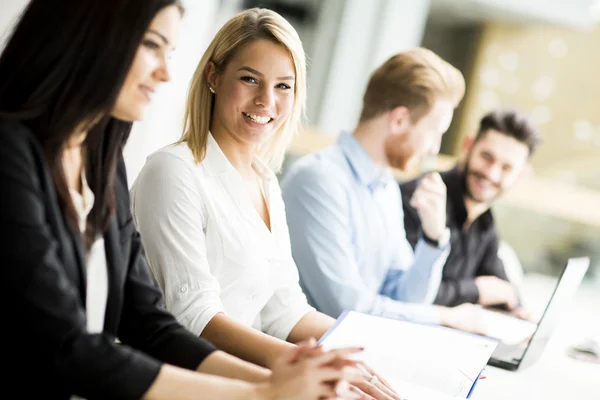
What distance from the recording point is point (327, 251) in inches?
76.0

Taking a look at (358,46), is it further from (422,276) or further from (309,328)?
(309,328)

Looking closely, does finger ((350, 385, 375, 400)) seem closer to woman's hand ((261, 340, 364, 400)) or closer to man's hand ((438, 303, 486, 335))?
woman's hand ((261, 340, 364, 400))

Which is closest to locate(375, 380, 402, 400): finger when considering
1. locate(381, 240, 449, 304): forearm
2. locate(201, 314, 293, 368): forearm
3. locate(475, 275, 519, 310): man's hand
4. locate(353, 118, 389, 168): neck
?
locate(201, 314, 293, 368): forearm

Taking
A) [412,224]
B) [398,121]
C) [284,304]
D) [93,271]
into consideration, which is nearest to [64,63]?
[93,271]

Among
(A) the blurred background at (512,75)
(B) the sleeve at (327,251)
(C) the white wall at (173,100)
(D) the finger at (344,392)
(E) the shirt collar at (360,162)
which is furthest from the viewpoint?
(A) the blurred background at (512,75)

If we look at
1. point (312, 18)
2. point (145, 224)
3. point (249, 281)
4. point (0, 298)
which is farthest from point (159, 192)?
point (312, 18)

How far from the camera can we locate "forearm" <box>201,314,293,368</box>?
1289 mm

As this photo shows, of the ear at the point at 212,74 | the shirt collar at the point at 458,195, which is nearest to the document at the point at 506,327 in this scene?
the shirt collar at the point at 458,195

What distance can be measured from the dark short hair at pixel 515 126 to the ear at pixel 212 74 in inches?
67.3

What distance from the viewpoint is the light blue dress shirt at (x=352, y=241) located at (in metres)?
1.92

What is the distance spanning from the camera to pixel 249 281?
1.50 metres

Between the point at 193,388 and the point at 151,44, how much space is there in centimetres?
46

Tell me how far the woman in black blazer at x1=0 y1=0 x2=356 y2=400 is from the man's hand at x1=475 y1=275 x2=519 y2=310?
1.69 metres

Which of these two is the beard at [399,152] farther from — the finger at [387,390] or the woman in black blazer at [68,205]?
the woman in black blazer at [68,205]
